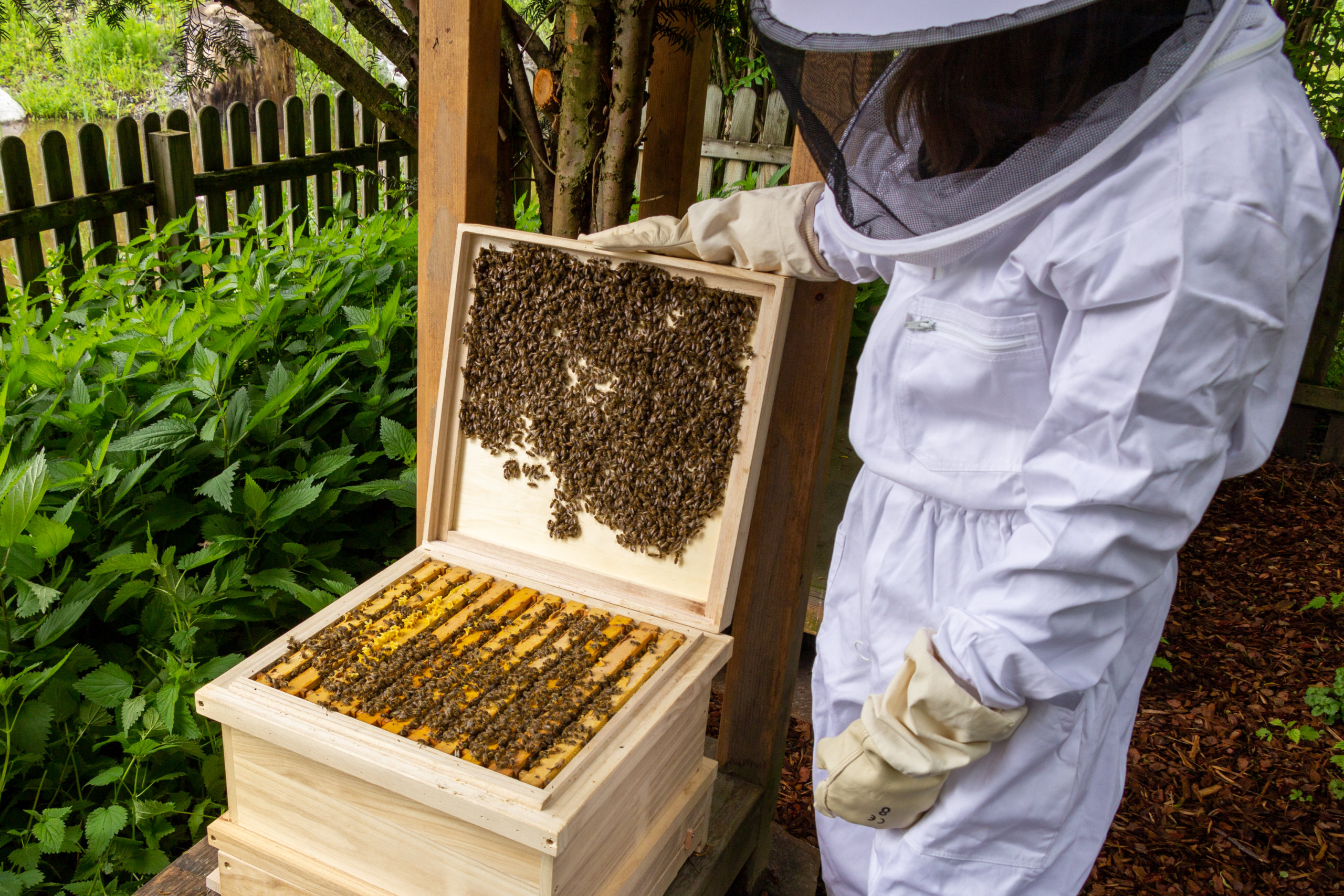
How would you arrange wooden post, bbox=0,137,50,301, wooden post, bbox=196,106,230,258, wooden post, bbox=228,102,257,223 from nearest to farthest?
1. wooden post, bbox=0,137,50,301
2. wooden post, bbox=196,106,230,258
3. wooden post, bbox=228,102,257,223

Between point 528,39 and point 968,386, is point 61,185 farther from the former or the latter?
point 968,386

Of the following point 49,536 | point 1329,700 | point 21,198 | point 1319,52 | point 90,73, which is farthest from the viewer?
point 90,73

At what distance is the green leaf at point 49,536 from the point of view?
197 cm

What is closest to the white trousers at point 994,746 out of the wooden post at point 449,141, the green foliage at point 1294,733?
the wooden post at point 449,141

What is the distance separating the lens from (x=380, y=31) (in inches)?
96.3

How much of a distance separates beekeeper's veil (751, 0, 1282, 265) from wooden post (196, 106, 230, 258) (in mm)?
3948

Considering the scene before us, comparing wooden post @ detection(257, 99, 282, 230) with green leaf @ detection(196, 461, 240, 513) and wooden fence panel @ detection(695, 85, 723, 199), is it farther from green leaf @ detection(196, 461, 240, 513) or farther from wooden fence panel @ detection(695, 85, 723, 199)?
green leaf @ detection(196, 461, 240, 513)

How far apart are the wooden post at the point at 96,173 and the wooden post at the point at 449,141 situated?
2661 millimetres

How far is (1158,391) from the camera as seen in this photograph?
1.07 meters

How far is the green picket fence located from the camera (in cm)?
396

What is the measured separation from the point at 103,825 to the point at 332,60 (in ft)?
6.68

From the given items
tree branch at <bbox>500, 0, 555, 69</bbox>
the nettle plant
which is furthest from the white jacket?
the nettle plant

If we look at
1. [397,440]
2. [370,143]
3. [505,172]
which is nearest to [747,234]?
[505,172]

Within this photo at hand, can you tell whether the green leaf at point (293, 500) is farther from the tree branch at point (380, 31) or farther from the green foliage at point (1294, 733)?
the green foliage at point (1294, 733)
